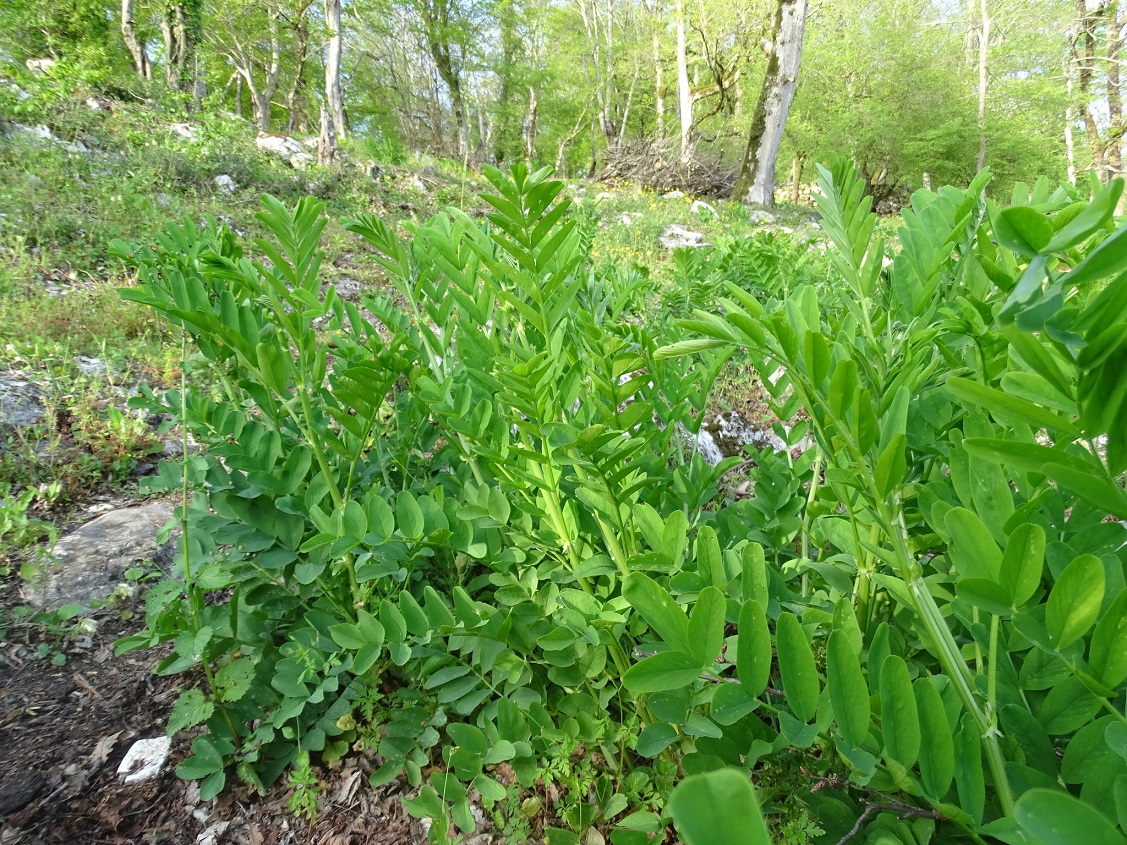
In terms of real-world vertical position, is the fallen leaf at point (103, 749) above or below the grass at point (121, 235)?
below

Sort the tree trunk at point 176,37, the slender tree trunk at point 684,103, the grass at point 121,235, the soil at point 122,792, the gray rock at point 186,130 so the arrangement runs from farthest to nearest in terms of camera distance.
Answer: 1. the slender tree trunk at point 684,103
2. the tree trunk at point 176,37
3. the gray rock at point 186,130
4. the grass at point 121,235
5. the soil at point 122,792

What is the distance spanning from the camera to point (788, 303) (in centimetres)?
65

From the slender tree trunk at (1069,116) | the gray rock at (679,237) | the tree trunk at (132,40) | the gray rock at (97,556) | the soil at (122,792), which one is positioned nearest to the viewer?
the soil at (122,792)

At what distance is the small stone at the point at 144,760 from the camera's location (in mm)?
999

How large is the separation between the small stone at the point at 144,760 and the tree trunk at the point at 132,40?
14.2 meters

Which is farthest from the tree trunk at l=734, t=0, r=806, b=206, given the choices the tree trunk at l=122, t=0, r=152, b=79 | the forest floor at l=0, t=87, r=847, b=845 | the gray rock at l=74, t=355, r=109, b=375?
the tree trunk at l=122, t=0, r=152, b=79

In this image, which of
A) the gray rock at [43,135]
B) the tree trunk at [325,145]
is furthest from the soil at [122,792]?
the tree trunk at [325,145]

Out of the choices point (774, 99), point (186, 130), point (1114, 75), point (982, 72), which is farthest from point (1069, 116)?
point (186, 130)

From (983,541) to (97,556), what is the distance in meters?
1.91

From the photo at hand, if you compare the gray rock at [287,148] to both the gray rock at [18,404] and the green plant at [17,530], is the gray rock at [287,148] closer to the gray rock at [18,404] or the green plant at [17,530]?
the gray rock at [18,404]

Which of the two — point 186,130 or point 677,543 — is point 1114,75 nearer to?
point 186,130

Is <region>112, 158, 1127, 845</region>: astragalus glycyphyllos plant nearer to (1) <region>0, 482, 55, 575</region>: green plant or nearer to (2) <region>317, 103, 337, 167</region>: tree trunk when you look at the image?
(1) <region>0, 482, 55, 575</region>: green plant

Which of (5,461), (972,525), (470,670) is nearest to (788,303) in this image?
(972,525)

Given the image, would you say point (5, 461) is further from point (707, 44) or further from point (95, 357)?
point (707, 44)
